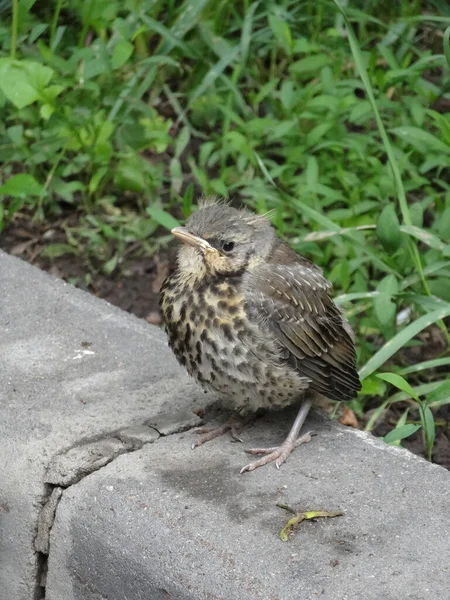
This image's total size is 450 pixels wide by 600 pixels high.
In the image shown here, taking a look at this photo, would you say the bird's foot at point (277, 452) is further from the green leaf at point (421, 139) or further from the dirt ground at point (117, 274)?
the green leaf at point (421, 139)

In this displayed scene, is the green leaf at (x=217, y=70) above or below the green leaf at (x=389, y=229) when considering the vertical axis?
below

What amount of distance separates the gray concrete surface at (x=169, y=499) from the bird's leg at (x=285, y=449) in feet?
0.10

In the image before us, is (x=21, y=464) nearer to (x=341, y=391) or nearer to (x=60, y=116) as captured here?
(x=341, y=391)

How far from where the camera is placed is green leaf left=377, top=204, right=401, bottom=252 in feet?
13.9

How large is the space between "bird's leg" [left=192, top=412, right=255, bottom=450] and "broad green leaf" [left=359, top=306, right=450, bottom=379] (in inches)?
23.2

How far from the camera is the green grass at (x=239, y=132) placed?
15.5ft

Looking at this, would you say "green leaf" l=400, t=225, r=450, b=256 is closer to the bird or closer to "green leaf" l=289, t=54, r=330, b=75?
the bird

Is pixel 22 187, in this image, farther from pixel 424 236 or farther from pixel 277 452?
pixel 277 452

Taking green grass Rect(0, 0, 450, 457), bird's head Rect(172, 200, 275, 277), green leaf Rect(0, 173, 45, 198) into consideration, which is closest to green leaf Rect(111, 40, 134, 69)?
green grass Rect(0, 0, 450, 457)

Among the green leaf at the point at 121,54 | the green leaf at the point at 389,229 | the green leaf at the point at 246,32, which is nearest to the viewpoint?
the green leaf at the point at 389,229

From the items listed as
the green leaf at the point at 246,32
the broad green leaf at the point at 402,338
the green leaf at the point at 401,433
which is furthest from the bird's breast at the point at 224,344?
the green leaf at the point at 246,32

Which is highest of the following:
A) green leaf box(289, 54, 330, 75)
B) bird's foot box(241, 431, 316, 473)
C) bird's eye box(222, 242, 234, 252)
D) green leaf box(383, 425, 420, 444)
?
bird's eye box(222, 242, 234, 252)

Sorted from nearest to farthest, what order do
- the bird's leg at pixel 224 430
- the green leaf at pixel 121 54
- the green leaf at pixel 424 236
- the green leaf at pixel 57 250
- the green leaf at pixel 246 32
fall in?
the bird's leg at pixel 224 430 < the green leaf at pixel 424 236 < the green leaf at pixel 121 54 < the green leaf at pixel 57 250 < the green leaf at pixel 246 32

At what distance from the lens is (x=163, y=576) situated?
2.99 meters
